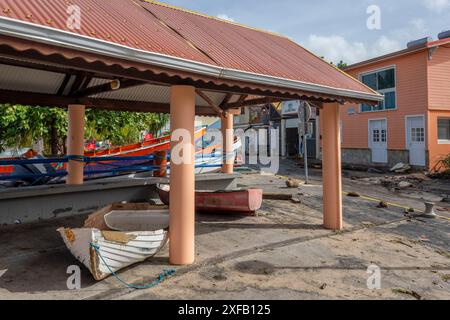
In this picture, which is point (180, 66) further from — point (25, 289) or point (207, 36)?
point (25, 289)

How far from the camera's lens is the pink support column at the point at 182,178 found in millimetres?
5836

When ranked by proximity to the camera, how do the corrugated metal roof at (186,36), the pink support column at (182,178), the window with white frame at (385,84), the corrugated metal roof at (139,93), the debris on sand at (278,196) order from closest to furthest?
the corrugated metal roof at (186,36) < the pink support column at (182,178) < the corrugated metal roof at (139,93) < the debris on sand at (278,196) < the window with white frame at (385,84)

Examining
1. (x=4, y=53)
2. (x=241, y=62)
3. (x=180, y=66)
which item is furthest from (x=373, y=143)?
(x=4, y=53)

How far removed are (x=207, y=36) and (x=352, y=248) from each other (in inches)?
216

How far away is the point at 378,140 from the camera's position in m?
24.4

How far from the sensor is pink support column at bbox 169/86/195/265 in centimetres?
584

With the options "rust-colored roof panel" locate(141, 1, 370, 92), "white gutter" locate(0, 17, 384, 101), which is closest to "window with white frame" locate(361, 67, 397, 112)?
"rust-colored roof panel" locate(141, 1, 370, 92)

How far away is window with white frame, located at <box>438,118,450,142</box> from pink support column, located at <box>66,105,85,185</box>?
20.9 metres

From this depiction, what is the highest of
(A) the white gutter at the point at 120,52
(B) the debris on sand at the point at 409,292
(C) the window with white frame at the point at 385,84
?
(C) the window with white frame at the point at 385,84

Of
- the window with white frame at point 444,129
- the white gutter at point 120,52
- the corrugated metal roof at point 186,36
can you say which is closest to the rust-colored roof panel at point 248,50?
the corrugated metal roof at point 186,36

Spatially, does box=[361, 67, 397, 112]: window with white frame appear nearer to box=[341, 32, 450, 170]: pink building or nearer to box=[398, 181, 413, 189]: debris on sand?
box=[341, 32, 450, 170]: pink building

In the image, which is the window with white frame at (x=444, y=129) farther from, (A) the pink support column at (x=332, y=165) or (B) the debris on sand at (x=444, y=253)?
(B) the debris on sand at (x=444, y=253)

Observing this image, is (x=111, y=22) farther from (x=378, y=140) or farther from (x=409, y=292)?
(x=378, y=140)

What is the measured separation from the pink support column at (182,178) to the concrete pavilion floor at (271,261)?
0.41 m
